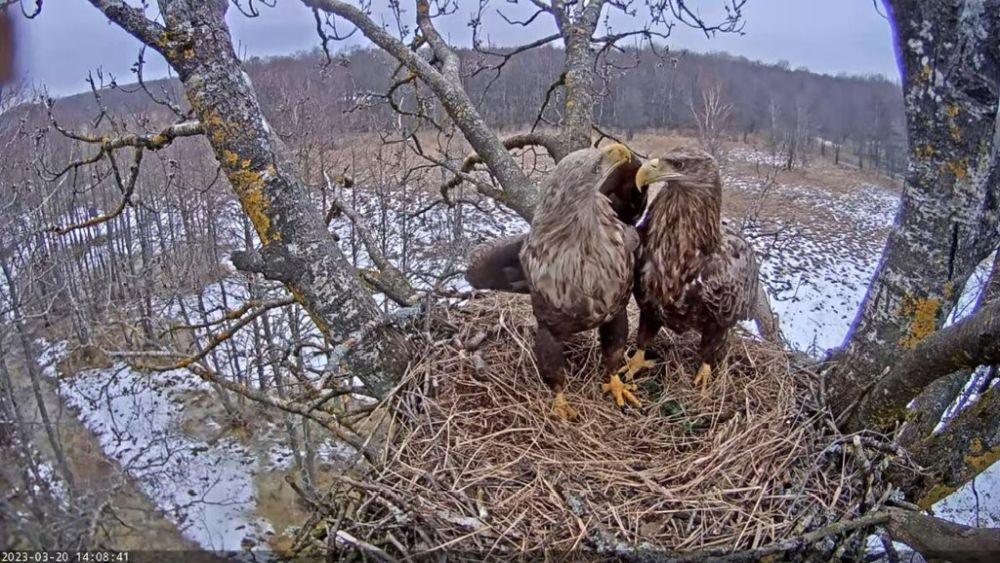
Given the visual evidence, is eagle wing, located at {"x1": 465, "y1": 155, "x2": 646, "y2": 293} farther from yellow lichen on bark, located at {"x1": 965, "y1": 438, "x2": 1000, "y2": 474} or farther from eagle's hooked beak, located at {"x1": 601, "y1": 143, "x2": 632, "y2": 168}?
yellow lichen on bark, located at {"x1": 965, "y1": 438, "x2": 1000, "y2": 474}

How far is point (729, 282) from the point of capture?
2605mm

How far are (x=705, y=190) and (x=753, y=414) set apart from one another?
95cm

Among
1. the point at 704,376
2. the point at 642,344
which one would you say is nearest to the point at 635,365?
the point at 642,344

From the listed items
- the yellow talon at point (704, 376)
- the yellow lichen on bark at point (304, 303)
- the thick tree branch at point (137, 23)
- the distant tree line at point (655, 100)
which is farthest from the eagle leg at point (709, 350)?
the distant tree line at point (655, 100)

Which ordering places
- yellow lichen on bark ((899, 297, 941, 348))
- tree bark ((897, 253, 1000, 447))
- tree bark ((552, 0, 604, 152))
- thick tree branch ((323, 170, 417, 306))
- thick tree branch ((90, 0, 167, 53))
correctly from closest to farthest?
thick tree branch ((90, 0, 167, 53)), yellow lichen on bark ((899, 297, 941, 348)), tree bark ((897, 253, 1000, 447)), thick tree branch ((323, 170, 417, 306)), tree bark ((552, 0, 604, 152))

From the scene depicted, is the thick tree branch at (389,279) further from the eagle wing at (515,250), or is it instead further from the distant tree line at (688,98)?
the distant tree line at (688,98)

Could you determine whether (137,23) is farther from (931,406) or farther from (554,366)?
(931,406)

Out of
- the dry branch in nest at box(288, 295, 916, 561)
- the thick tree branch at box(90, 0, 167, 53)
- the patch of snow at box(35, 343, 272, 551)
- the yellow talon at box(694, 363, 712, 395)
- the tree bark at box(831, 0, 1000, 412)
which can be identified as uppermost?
the thick tree branch at box(90, 0, 167, 53)

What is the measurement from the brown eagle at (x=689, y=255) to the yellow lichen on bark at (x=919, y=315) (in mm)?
587

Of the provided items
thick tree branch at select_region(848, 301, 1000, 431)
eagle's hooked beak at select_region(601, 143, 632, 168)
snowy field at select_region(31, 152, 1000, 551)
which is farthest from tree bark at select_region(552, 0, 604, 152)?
snowy field at select_region(31, 152, 1000, 551)

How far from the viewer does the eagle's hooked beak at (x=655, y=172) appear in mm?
2443

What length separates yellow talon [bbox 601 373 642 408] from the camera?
279cm

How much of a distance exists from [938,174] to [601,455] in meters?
1.54

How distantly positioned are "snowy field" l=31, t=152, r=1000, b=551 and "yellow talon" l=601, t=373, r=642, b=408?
13.2 ft
